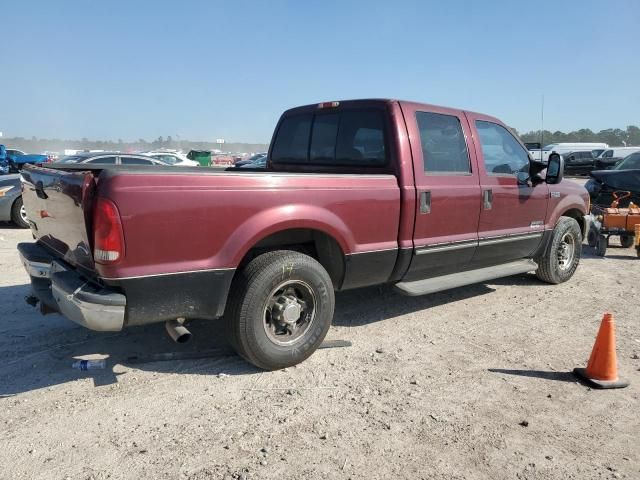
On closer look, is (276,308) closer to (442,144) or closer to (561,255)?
(442,144)

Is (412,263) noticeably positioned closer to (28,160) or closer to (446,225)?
(446,225)

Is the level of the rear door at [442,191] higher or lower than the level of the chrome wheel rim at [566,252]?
higher

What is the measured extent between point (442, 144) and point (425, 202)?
0.69 m

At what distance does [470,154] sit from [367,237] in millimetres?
1619

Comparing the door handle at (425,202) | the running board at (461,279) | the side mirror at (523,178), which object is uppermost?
the side mirror at (523,178)

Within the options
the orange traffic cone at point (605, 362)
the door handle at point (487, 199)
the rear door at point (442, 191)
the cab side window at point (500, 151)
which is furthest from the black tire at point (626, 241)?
the orange traffic cone at point (605, 362)

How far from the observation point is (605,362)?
11.7ft

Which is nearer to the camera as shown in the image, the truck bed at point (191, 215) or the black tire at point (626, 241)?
the truck bed at point (191, 215)

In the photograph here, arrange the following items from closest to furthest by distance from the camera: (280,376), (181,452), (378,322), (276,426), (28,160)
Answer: (181,452)
(276,426)
(280,376)
(378,322)
(28,160)

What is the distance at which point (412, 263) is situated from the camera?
4.38m

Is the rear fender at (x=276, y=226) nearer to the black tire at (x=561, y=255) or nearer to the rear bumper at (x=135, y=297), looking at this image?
the rear bumper at (x=135, y=297)

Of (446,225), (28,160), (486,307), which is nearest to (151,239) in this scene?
(446,225)

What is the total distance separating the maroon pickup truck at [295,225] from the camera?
9.75 feet

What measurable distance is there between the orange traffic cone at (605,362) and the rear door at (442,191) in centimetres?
145
